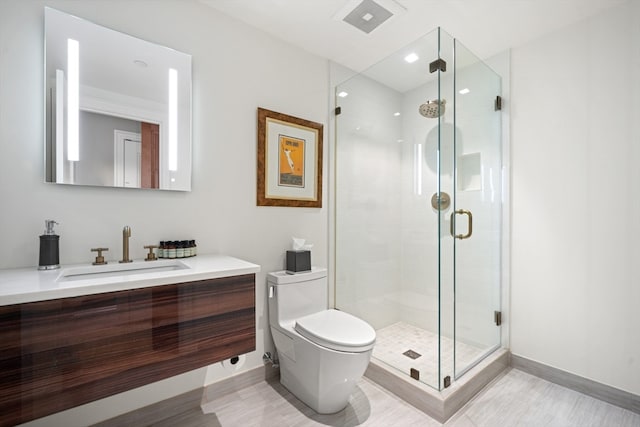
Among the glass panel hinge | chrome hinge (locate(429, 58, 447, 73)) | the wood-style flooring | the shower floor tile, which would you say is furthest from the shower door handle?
the wood-style flooring

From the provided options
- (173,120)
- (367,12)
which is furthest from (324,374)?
(367,12)

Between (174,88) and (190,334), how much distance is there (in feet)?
4.43

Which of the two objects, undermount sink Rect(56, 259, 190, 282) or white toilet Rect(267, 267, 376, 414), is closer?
undermount sink Rect(56, 259, 190, 282)

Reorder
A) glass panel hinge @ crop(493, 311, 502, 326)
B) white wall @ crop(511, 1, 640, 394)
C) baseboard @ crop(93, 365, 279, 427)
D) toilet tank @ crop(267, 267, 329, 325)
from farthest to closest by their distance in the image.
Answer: glass panel hinge @ crop(493, 311, 502, 326) < toilet tank @ crop(267, 267, 329, 325) < white wall @ crop(511, 1, 640, 394) < baseboard @ crop(93, 365, 279, 427)

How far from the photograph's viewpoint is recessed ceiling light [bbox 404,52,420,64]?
1952 millimetres

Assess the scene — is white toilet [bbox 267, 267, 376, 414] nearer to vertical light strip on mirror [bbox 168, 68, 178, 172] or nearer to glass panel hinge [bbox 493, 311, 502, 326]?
vertical light strip on mirror [bbox 168, 68, 178, 172]

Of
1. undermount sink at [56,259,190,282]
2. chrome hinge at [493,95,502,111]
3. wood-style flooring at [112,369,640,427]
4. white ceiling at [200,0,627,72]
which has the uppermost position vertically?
white ceiling at [200,0,627,72]

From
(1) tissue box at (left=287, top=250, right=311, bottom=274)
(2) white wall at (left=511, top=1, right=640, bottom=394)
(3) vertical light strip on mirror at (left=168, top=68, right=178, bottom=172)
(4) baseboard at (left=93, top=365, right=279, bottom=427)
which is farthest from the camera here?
(1) tissue box at (left=287, top=250, right=311, bottom=274)

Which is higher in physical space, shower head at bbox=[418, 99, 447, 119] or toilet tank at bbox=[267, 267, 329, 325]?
shower head at bbox=[418, 99, 447, 119]

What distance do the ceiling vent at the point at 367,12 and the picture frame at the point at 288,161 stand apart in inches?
28.7

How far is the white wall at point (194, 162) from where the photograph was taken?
50.8 inches

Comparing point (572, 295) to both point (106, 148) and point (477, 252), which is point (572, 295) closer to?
point (477, 252)

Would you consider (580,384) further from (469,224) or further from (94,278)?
(94,278)

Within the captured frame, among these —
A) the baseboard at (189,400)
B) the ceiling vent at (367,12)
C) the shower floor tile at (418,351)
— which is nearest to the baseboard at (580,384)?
the shower floor tile at (418,351)
